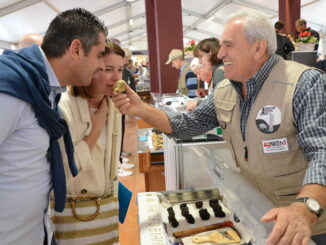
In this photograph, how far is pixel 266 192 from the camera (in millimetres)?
1647

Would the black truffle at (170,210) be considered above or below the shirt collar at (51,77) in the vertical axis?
below

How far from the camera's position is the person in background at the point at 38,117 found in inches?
45.9

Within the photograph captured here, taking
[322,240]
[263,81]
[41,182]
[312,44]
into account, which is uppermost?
[312,44]

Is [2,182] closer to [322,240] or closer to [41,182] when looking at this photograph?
[41,182]

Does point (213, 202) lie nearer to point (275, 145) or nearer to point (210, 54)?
point (275, 145)

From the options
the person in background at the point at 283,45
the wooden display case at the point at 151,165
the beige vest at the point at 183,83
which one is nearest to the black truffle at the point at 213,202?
the wooden display case at the point at 151,165

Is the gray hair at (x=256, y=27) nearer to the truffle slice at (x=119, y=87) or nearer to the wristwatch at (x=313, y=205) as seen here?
the truffle slice at (x=119, y=87)

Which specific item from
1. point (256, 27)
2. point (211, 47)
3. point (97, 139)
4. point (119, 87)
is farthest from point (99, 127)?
point (211, 47)

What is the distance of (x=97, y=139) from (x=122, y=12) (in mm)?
15459

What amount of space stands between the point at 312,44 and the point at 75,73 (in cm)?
374

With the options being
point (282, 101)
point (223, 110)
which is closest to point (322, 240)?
point (282, 101)

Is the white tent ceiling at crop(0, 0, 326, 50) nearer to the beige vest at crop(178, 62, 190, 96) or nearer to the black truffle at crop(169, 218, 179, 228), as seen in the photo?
the beige vest at crop(178, 62, 190, 96)

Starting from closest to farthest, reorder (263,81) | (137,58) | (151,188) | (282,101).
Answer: (282,101)
(263,81)
(151,188)
(137,58)

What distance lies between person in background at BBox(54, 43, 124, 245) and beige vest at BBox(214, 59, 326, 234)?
0.72 m
